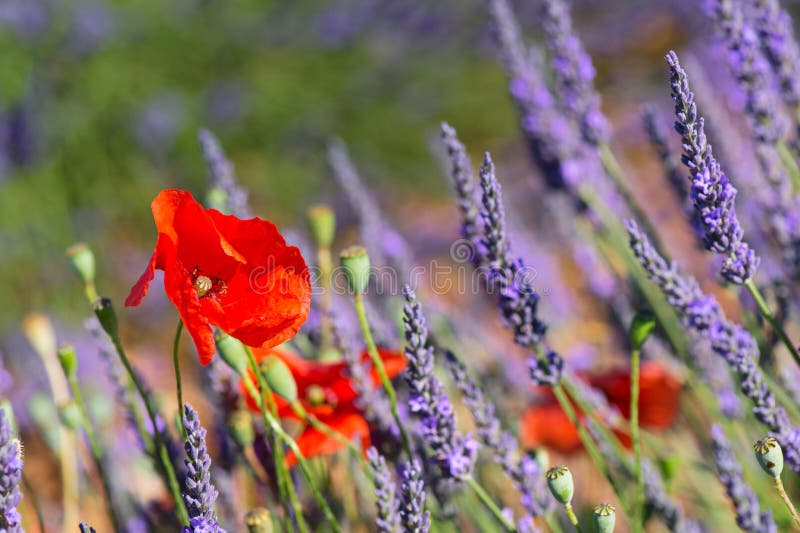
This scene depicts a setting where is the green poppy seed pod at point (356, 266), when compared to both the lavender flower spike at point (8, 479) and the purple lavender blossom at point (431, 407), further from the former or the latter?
the lavender flower spike at point (8, 479)

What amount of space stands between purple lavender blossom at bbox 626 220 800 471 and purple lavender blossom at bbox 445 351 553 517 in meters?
0.15

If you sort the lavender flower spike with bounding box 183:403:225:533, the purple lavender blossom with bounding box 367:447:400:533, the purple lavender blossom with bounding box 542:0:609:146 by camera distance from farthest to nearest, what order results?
the purple lavender blossom with bounding box 542:0:609:146, the purple lavender blossom with bounding box 367:447:400:533, the lavender flower spike with bounding box 183:403:225:533

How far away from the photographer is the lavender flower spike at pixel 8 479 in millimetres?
444

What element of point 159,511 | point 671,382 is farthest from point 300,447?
point 671,382

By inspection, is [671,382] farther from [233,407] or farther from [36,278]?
[36,278]

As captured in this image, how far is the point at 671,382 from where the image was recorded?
0.96 metres

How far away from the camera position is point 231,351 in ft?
1.94

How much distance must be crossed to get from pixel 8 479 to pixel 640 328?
41 cm

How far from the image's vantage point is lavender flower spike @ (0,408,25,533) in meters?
0.44

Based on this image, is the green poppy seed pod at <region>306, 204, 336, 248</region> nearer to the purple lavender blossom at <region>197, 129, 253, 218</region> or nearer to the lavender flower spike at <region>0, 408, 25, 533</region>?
the purple lavender blossom at <region>197, 129, 253, 218</region>

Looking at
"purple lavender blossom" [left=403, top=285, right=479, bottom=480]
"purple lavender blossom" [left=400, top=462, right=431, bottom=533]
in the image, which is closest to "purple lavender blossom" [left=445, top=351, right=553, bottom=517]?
"purple lavender blossom" [left=403, top=285, right=479, bottom=480]

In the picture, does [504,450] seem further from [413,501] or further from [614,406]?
[614,406]

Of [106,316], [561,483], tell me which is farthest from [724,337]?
[106,316]

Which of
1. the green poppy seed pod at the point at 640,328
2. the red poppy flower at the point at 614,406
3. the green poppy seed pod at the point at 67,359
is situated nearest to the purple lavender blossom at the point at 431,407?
the green poppy seed pod at the point at 640,328
